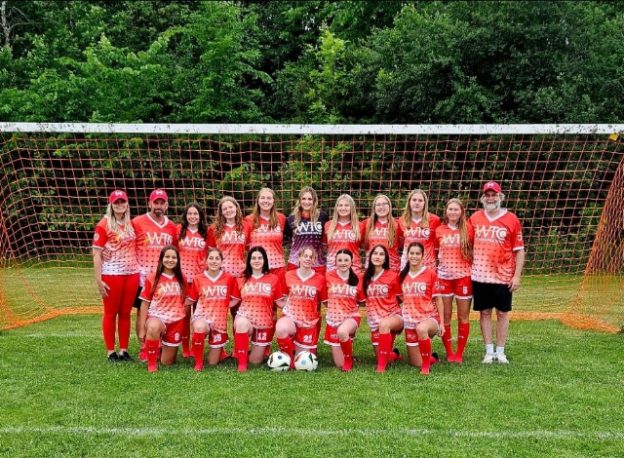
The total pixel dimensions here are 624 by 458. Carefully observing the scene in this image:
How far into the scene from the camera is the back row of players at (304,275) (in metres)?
6.22

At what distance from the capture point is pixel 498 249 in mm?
6316

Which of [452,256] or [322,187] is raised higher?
[452,256]

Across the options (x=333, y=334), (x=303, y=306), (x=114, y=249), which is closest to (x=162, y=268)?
(x=114, y=249)

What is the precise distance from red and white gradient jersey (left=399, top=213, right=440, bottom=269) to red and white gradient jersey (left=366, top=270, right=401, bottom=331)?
0.47 meters

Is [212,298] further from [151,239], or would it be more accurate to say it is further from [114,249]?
[114,249]

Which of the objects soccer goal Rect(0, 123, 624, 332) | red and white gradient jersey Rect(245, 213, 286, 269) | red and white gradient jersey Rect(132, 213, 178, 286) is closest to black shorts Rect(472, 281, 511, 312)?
soccer goal Rect(0, 123, 624, 332)

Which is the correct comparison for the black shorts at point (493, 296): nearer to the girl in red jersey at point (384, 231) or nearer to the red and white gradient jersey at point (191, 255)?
the girl in red jersey at point (384, 231)

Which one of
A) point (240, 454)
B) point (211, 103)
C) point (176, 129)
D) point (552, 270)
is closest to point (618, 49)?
point (552, 270)

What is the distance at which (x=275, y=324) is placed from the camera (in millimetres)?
6512

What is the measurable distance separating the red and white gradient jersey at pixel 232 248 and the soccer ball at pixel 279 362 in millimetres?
924

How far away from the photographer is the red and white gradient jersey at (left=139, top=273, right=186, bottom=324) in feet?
20.6

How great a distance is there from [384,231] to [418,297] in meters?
0.79

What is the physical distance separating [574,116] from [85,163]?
368 inches

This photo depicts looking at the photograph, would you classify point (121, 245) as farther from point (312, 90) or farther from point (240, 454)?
point (312, 90)
